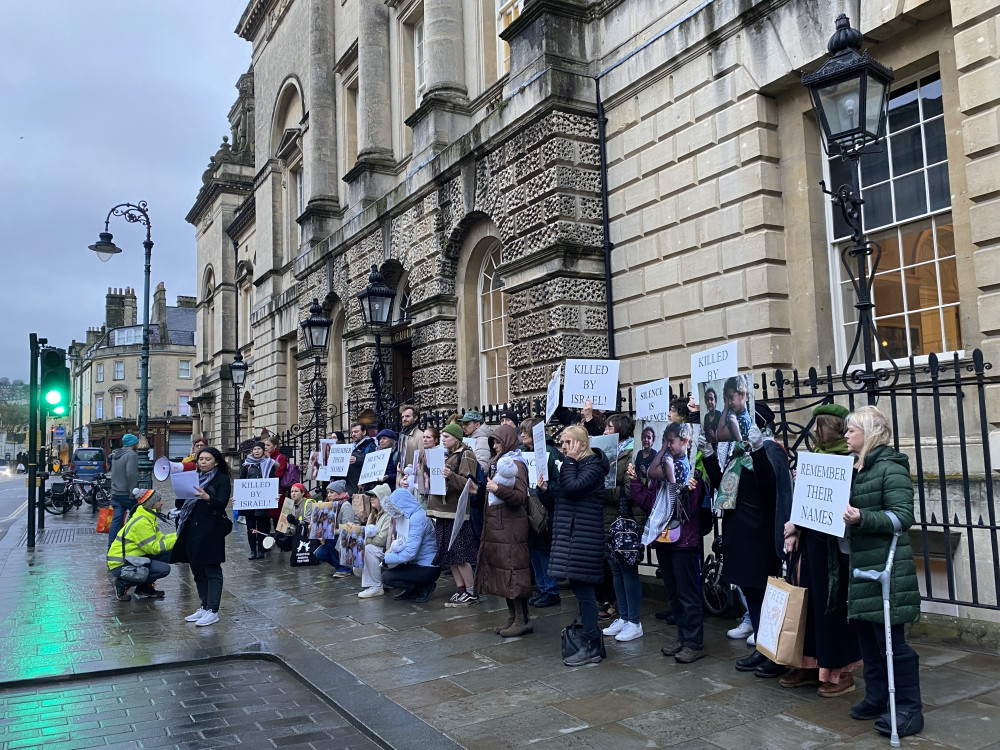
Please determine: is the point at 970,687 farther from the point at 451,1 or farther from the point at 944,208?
the point at 451,1

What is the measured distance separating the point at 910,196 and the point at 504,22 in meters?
8.92

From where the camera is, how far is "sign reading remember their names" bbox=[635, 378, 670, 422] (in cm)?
711

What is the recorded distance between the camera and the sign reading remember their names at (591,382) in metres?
7.89

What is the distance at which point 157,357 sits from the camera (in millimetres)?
71812

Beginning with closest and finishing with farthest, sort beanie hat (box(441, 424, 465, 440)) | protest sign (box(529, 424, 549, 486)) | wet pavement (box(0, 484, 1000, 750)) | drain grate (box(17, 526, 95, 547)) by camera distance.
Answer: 1. wet pavement (box(0, 484, 1000, 750))
2. protest sign (box(529, 424, 549, 486))
3. beanie hat (box(441, 424, 465, 440))
4. drain grate (box(17, 526, 95, 547))

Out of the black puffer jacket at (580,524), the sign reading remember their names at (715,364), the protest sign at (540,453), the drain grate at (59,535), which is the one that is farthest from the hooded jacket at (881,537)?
the drain grate at (59,535)

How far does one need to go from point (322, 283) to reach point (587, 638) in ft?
53.3

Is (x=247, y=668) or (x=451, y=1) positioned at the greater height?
(x=451, y=1)

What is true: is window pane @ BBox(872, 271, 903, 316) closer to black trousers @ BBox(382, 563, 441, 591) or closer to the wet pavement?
the wet pavement

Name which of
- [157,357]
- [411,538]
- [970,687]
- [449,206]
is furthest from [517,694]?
[157,357]

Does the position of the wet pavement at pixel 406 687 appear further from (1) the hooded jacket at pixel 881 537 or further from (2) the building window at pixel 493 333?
(2) the building window at pixel 493 333

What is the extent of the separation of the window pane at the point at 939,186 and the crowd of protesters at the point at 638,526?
10.3 feet

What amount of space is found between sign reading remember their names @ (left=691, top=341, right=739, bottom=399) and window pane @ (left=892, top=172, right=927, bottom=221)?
11.2 ft

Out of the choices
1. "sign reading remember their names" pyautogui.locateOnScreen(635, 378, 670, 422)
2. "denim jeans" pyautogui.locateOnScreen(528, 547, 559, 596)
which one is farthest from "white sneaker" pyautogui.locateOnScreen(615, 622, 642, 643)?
"denim jeans" pyautogui.locateOnScreen(528, 547, 559, 596)
